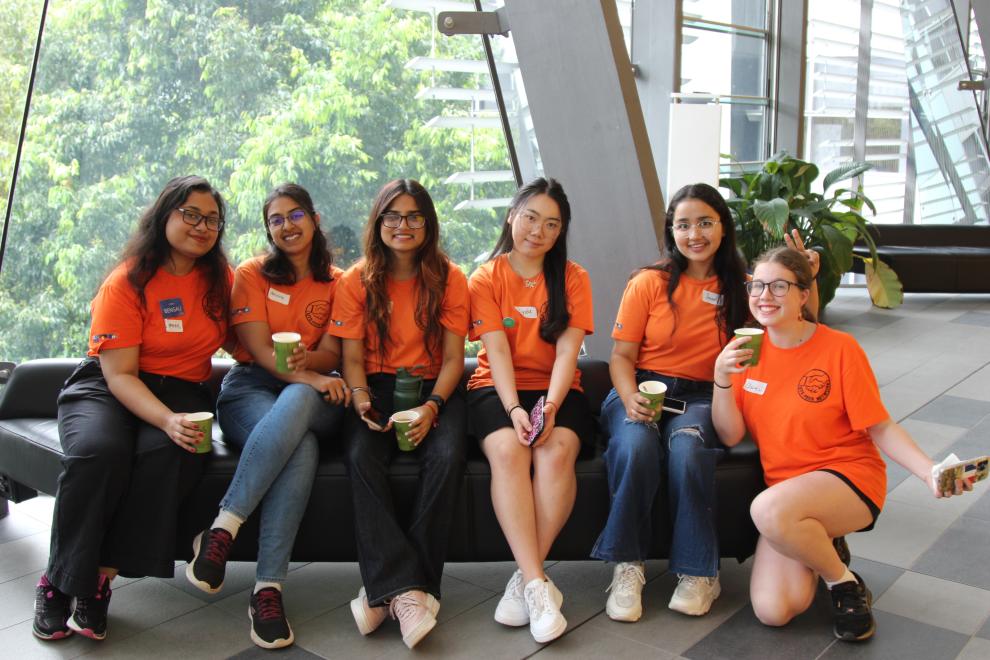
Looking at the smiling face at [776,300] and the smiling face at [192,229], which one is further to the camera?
the smiling face at [192,229]

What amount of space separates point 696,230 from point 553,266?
1.58 feet

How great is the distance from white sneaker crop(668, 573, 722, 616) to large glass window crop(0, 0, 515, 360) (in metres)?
2.37

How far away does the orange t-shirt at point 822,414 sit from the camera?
2.51m

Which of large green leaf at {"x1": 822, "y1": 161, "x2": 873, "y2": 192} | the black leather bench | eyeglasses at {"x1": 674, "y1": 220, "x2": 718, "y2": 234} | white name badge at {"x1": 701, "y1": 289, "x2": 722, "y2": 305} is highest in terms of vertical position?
large green leaf at {"x1": 822, "y1": 161, "x2": 873, "y2": 192}

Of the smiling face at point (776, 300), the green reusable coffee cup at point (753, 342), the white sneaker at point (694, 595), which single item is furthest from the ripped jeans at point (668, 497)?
the smiling face at point (776, 300)

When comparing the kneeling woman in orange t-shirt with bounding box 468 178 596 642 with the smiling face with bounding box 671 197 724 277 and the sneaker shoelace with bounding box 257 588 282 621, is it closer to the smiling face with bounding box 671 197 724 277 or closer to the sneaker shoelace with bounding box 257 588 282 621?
the smiling face with bounding box 671 197 724 277

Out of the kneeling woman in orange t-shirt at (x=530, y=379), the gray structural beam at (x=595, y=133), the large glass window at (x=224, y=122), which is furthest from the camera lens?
the large glass window at (x=224, y=122)

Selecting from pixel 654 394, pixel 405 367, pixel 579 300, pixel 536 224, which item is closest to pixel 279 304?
pixel 405 367

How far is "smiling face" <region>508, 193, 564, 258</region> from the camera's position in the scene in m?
2.94

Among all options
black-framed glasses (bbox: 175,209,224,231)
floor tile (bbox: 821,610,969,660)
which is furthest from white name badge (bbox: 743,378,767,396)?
black-framed glasses (bbox: 175,209,224,231)

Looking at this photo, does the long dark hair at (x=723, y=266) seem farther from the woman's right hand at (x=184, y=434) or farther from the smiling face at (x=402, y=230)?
the woman's right hand at (x=184, y=434)

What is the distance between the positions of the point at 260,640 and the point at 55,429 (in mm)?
1081

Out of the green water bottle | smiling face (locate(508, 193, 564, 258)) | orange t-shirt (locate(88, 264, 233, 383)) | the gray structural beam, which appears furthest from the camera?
the gray structural beam

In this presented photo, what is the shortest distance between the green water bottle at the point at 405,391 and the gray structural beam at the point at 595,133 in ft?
5.23
